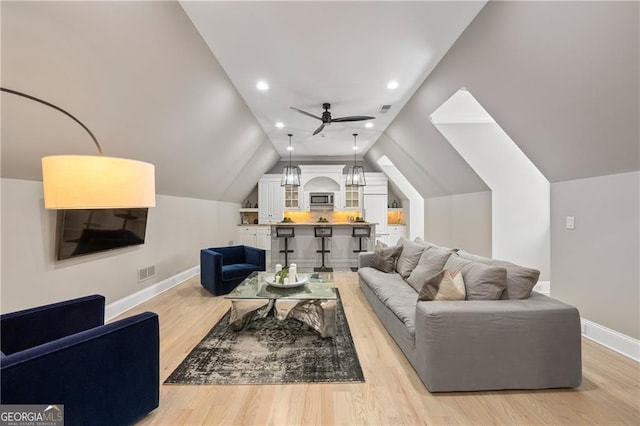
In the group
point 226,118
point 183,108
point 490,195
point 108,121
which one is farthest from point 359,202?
point 108,121

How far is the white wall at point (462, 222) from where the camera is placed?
15.1ft

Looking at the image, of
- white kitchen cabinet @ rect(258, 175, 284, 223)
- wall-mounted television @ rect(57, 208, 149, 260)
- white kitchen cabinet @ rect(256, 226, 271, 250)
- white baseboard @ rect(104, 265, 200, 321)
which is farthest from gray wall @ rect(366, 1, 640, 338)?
white kitchen cabinet @ rect(256, 226, 271, 250)

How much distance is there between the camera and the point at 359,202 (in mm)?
8586

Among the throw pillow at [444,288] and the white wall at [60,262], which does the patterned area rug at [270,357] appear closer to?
the throw pillow at [444,288]

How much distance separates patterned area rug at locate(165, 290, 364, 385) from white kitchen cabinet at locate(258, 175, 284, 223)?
536 cm

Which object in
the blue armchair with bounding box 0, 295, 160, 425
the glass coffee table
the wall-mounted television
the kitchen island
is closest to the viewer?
the blue armchair with bounding box 0, 295, 160, 425

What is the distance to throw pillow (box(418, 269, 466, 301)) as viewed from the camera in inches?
90.7

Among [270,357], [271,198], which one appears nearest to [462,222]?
[270,357]

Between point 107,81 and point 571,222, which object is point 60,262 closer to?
point 107,81

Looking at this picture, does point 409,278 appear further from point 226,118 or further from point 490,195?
point 226,118

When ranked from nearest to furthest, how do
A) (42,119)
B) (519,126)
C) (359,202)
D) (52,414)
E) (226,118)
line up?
(52,414), (42,119), (519,126), (226,118), (359,202)

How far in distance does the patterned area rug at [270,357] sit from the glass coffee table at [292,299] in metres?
0.10

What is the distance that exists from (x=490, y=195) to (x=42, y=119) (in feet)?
17.7

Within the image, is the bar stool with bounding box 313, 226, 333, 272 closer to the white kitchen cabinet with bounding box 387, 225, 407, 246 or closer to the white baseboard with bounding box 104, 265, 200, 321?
the white baseboard with bounding box 104, 265, 200, 321
